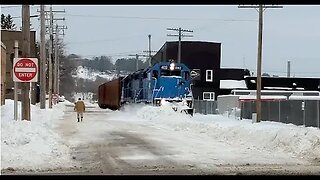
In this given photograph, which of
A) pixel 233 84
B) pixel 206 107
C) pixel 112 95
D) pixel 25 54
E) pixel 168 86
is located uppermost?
pixel 25 54

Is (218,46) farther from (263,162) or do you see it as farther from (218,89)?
(263,162)

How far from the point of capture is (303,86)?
82125mm

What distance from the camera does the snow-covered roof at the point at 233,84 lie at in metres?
80.7

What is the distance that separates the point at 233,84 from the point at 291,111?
5168cm

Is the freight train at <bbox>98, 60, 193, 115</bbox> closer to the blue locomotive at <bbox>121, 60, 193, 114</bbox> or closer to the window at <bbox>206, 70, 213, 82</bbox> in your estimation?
the blue locomotive at <bbox>121, 60, 193, 114</bbox>

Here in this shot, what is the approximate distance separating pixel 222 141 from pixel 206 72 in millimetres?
62971

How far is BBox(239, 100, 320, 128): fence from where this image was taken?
2727 centimetres

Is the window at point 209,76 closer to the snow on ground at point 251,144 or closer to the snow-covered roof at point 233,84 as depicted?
the snow-covered roof at point 233,84

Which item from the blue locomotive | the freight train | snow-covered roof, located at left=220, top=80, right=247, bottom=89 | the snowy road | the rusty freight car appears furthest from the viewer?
snow-covered roof, located at left=220, top=80, right=247, bottom=89

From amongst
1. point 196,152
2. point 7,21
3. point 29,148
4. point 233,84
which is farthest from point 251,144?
point 7,21

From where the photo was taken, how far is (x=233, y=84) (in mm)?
81938

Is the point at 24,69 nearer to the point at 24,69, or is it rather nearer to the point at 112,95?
the point at 24,69

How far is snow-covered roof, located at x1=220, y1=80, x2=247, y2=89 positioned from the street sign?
63.3 meters

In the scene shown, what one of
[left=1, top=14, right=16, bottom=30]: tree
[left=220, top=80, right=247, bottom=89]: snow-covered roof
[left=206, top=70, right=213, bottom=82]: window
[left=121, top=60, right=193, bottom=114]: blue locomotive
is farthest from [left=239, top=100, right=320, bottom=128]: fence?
[left=1, top=14, right=16, bottom=30]: tree
